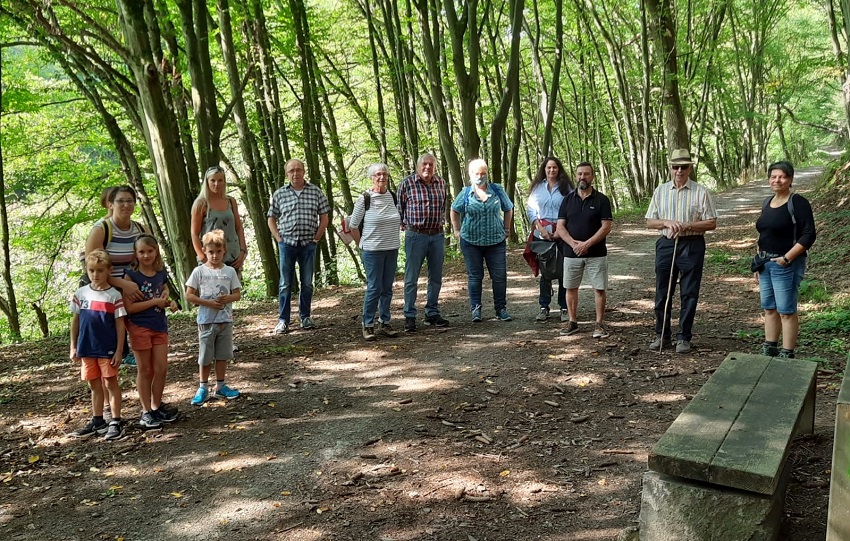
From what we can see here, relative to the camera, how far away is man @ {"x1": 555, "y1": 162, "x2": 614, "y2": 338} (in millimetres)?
6848

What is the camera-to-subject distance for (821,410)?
477 cm

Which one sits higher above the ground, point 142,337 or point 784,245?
point 784,245

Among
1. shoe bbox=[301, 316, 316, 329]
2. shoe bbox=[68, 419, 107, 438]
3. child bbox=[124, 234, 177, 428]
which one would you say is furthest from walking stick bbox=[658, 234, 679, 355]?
shoe bbox=[68, 419, 107, 438]

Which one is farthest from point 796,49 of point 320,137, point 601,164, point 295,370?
point 295,370

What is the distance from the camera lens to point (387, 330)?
25.3ft

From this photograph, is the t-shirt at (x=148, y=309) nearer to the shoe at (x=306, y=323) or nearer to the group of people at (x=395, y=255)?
the group of people at (x=395, y=255)

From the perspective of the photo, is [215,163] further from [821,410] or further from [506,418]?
[821,410]

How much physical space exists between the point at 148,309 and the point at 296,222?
2810 millimetres

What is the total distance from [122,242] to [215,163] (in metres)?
5.96

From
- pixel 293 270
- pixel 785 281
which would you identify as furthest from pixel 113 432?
pixel 785 281

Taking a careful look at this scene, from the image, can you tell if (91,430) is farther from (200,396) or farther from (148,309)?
(148,309)

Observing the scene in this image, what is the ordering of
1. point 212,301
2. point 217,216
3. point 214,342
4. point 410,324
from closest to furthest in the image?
point 212,301 < point 214,342 < point 217,216 < point 410,324

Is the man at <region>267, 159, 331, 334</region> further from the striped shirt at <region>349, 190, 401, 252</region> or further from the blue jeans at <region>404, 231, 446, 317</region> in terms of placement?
the blue jeans at <region>404, 231, 446, 317</region>

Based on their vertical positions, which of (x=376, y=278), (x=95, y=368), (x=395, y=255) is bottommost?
(x=95, y=368)
